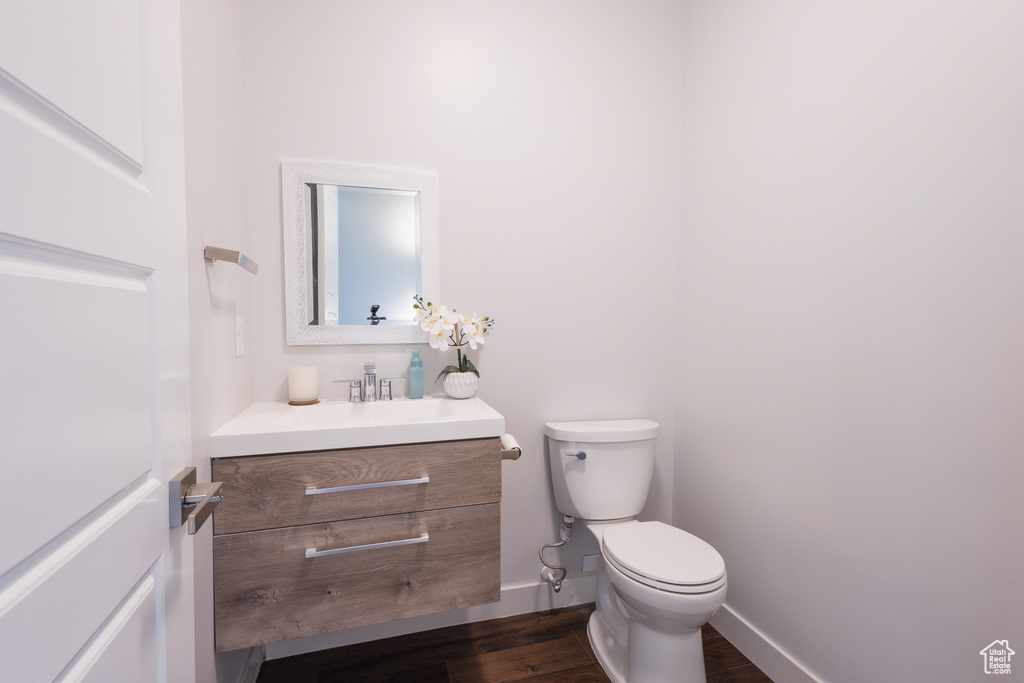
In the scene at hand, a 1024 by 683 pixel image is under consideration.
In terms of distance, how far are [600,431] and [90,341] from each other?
1537 millimetres

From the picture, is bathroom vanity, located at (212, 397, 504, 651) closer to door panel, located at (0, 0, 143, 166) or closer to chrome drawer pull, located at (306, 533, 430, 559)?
chrome drawer pull, located at (306, 533, 430, 559)

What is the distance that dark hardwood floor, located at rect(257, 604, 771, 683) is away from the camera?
4.95ft

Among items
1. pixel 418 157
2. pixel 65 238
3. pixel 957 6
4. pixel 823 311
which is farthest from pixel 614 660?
pixel 957 6

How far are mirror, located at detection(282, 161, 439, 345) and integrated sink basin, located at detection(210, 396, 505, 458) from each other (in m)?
0.28

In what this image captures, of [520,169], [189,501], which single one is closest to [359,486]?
[189,501]

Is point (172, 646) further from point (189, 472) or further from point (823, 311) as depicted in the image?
point (823, 311)

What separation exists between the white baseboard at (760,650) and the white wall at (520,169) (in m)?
0.49

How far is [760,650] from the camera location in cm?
156

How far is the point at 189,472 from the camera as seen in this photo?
0.64 m

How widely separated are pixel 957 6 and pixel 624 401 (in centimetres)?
152

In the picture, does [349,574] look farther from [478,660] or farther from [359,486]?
[478,660]

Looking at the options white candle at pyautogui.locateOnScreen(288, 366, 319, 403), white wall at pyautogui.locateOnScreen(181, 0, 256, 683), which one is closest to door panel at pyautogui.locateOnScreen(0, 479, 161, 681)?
white wall at pyautogui.locateOnScreen(181, 0, 256, 683)

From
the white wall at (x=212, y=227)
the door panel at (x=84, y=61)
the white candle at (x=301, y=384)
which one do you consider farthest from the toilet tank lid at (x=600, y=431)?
the door panel at (x=84, y=61)

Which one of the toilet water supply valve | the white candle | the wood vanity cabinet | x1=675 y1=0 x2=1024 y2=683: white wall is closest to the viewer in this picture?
x1=675 y1=0 x2=1024 y2=683: white wall
